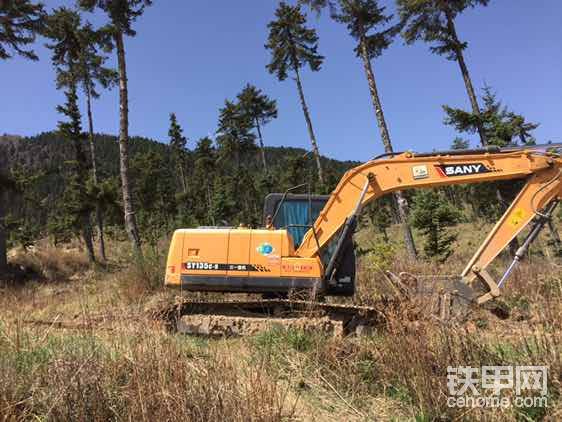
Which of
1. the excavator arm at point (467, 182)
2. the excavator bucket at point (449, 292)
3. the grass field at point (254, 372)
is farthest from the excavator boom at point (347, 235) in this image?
the grass field at point (254, 372)

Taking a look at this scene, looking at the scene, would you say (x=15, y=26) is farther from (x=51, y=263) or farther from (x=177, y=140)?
(x=177, y=140)

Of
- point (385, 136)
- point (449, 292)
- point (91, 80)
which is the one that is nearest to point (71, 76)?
point (91, 80)

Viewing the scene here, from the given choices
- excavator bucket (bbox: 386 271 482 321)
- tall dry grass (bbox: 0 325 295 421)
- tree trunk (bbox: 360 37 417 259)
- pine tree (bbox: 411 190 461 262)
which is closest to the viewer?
tall dry grass (bbox: 0 325 295 421)

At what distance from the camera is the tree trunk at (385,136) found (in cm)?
1520

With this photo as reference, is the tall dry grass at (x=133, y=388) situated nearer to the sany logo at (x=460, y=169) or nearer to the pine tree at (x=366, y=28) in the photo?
the sany logo at (x=460, y=169)

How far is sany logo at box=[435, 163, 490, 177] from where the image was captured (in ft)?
21.6

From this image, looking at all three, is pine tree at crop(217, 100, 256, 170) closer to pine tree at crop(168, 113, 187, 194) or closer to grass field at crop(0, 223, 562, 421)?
pine tree at crop(168, 113, 187, 194)

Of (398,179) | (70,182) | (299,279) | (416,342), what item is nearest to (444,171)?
(398,179)

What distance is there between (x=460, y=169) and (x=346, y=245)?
7.75 ft

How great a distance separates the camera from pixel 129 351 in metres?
3.19

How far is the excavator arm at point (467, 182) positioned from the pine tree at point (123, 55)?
8.77 metres

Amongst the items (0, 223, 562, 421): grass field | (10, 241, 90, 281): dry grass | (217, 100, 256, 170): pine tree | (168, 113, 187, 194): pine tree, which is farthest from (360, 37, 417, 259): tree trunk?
(168, 113, 187, 194): pine tree

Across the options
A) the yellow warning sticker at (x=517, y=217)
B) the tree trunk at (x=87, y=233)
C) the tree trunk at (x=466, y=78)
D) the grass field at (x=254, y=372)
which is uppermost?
the tree trunk at (x=466, y=78)

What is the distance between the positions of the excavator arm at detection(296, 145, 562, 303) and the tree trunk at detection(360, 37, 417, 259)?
330 inches
